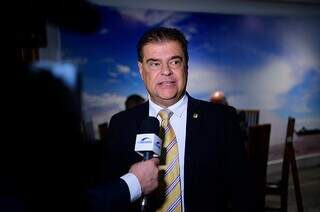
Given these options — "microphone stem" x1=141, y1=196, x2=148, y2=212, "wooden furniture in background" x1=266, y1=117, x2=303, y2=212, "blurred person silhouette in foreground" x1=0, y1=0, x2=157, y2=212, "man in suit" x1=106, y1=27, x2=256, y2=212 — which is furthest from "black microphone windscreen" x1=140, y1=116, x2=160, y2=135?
"wooden furniture in background" x1=266, y1=117, x2=303, y2=212

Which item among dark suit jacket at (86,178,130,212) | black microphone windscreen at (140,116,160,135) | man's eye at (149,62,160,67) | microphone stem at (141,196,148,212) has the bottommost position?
microphone stem at (141,196,148,212)

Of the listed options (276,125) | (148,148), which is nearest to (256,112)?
(276,125)

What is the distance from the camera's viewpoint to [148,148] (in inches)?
47.6

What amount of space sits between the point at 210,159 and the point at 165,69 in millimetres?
405

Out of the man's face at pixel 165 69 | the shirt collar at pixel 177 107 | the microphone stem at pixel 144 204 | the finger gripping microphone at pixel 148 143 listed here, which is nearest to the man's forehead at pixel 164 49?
the man's face at pixel 165 69

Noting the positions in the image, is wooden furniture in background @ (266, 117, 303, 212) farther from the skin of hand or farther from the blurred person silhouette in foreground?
the blurred person silhouette in foreground

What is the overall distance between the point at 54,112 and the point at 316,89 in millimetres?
6237

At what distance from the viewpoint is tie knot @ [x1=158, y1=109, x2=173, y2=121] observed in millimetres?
1454

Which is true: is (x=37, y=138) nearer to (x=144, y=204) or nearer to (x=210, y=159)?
(x=144, y=204)

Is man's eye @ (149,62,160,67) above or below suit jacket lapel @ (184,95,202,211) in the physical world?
above

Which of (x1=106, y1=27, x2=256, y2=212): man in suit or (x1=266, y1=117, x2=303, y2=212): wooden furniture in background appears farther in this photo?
(x1=266, y1=117, x2=303, y2=212): wooden furniture in background

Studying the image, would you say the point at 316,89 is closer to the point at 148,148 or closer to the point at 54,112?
the point at 148,148

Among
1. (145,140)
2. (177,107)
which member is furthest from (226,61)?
(145,140)

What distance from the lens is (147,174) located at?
1.20m
